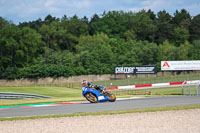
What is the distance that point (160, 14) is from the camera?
409ft

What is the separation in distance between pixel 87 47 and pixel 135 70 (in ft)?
68.5

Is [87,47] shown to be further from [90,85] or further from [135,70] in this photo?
[90,85]

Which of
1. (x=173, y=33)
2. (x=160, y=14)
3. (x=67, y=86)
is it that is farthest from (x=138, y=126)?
(x=160, y=14)

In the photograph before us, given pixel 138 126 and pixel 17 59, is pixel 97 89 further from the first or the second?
pixel 17 59

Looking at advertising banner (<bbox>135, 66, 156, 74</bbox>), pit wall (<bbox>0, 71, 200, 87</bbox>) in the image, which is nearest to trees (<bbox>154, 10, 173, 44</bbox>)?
pit wall (<bbox>0, 71, 200, 87</bbox>)

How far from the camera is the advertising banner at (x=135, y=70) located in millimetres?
61781

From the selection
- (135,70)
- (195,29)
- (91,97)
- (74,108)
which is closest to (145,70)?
(135,70)

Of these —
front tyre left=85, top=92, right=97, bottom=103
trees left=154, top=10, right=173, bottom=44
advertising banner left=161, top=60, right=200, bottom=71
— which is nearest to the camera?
front tyre left=85, top=92, right=97, bottom=103

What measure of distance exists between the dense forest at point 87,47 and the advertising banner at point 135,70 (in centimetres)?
794

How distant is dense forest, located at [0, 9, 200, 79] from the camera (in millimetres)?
69750

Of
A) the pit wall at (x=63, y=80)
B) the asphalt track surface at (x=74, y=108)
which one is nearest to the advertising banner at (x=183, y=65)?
the pit wall at (x=63, y=80)

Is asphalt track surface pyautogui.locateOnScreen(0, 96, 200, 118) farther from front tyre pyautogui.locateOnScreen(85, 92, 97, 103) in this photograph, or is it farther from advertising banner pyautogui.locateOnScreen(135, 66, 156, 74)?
advertising banner pyautogui.locateOnScreen(135, 66, 156, 74)

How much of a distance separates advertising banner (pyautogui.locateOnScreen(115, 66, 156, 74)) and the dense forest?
794cm

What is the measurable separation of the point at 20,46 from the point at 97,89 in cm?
5443
